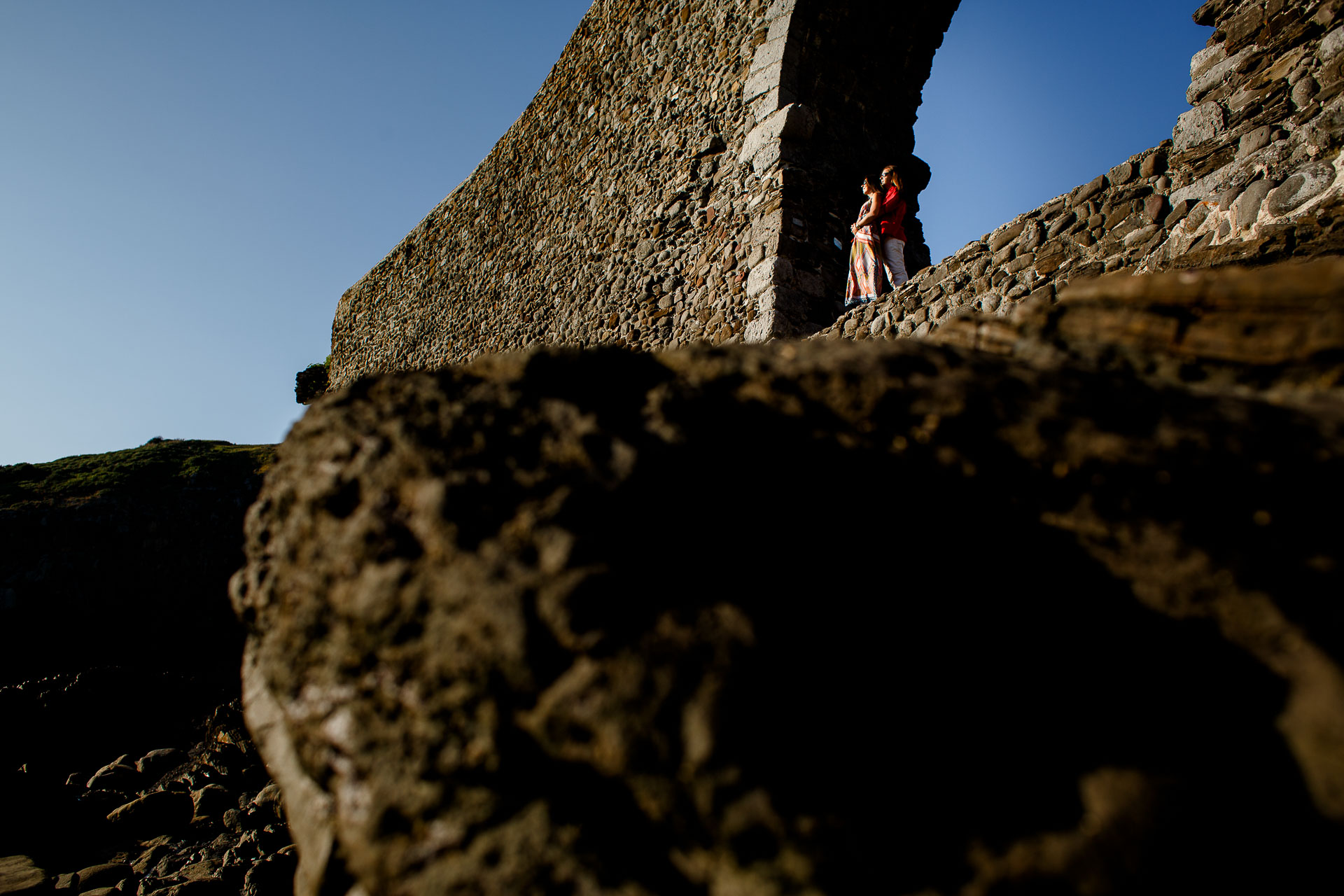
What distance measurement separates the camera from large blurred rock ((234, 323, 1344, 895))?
0.83 meters

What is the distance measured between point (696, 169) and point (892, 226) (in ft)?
7.24

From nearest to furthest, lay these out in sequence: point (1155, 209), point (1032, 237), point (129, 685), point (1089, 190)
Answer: point (1155, 209)
point (1089, 190)
point (1032, 237)
point (129, 685)

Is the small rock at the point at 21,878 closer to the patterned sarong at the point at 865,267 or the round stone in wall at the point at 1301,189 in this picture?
the patterned sarong at the point at 865,267

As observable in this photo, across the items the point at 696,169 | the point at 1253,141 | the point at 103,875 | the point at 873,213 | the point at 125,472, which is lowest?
the point at 103,875

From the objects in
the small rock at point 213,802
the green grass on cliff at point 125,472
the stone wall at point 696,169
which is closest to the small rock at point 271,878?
the small rock at point 213,802

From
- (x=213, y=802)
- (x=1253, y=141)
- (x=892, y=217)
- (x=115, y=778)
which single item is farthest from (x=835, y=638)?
(x=115, y=778)

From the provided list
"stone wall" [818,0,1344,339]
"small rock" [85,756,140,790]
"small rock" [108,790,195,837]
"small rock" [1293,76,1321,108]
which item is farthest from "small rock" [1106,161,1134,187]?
"small rock" [85,756,140,790]

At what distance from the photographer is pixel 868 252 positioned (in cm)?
526

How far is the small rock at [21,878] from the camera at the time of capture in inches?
112

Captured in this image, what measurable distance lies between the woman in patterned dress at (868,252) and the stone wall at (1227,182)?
4.98 feet

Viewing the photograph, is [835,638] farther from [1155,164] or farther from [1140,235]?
[1155,164]

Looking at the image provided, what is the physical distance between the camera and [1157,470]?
0.94 meters

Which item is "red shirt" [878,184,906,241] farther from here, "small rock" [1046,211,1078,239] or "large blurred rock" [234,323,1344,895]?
"large blurred rock" [234,323,1344,895]

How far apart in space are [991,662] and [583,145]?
8.58m
